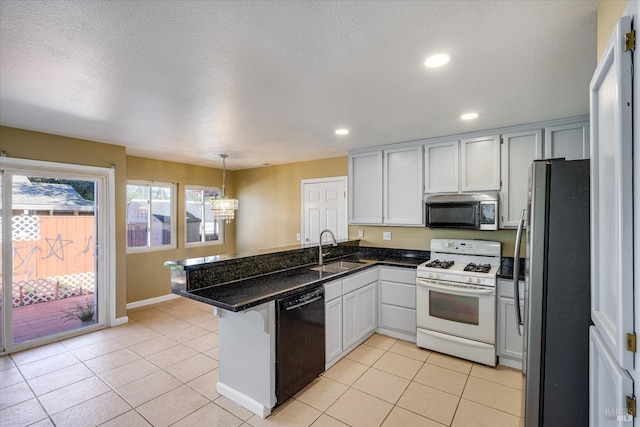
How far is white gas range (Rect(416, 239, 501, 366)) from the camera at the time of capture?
2.94m

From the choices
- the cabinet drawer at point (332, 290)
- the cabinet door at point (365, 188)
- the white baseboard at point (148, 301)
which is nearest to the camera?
the cabinet drawer at point (332, 290)

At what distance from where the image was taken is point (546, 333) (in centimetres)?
160

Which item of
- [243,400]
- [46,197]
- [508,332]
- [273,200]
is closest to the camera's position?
[243,400]

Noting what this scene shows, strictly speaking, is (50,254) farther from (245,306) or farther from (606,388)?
(606,388)

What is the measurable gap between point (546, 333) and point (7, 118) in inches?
187

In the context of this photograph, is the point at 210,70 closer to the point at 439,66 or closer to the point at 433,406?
the point at 439,66

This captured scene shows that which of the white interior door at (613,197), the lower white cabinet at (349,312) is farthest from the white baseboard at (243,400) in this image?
the white interior door at (613,197)

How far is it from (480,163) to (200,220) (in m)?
4.95

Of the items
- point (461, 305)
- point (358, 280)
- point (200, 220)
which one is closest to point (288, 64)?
point (358, 280)

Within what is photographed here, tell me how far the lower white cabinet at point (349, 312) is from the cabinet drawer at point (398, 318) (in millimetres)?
112

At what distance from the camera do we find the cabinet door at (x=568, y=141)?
2.89m

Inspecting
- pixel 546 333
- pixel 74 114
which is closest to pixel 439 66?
pixel 546 333

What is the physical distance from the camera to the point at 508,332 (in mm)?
2918

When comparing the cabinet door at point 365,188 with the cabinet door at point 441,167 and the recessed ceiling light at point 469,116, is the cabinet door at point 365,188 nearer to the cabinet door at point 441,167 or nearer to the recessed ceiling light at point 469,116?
the cabinet door at point 441,167
